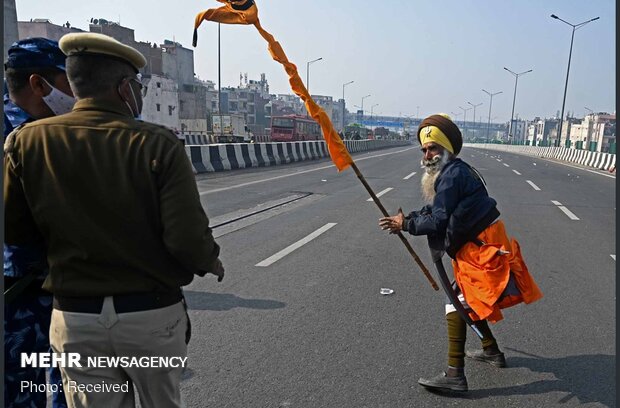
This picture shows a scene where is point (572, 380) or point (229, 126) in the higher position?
point (229, 126)

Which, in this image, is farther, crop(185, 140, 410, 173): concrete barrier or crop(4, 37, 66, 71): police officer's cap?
crop(185, 140, 410, 173): concrete barrier

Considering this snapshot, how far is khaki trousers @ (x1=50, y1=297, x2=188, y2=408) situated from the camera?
1629mm

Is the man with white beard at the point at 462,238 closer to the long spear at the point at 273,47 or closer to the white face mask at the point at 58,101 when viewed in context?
the long spear at the point at 273,47

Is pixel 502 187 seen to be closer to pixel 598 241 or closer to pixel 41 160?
pixel 598 241

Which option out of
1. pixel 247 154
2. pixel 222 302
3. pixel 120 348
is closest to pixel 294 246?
pixel 222 302

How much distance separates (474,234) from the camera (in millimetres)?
3104

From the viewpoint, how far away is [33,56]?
2.00 metres

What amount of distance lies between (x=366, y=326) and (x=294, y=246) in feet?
9.43

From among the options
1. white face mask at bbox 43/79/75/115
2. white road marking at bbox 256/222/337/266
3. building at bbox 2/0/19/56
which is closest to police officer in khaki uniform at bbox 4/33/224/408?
white face mask at bbox 43/79/75/115

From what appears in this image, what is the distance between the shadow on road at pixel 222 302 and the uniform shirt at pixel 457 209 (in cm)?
191

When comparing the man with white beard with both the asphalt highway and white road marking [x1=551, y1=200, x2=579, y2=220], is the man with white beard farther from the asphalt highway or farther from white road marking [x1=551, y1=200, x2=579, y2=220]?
white road marking [x1=551, y1=200, x2=579, y2=220]

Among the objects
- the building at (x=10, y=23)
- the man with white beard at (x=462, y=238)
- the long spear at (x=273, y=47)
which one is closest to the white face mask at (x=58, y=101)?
the long spear at (x=273, y=47)

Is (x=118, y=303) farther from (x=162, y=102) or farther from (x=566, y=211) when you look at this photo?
(x=162, y=102)

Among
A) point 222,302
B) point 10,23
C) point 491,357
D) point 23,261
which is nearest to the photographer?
point 23,261
